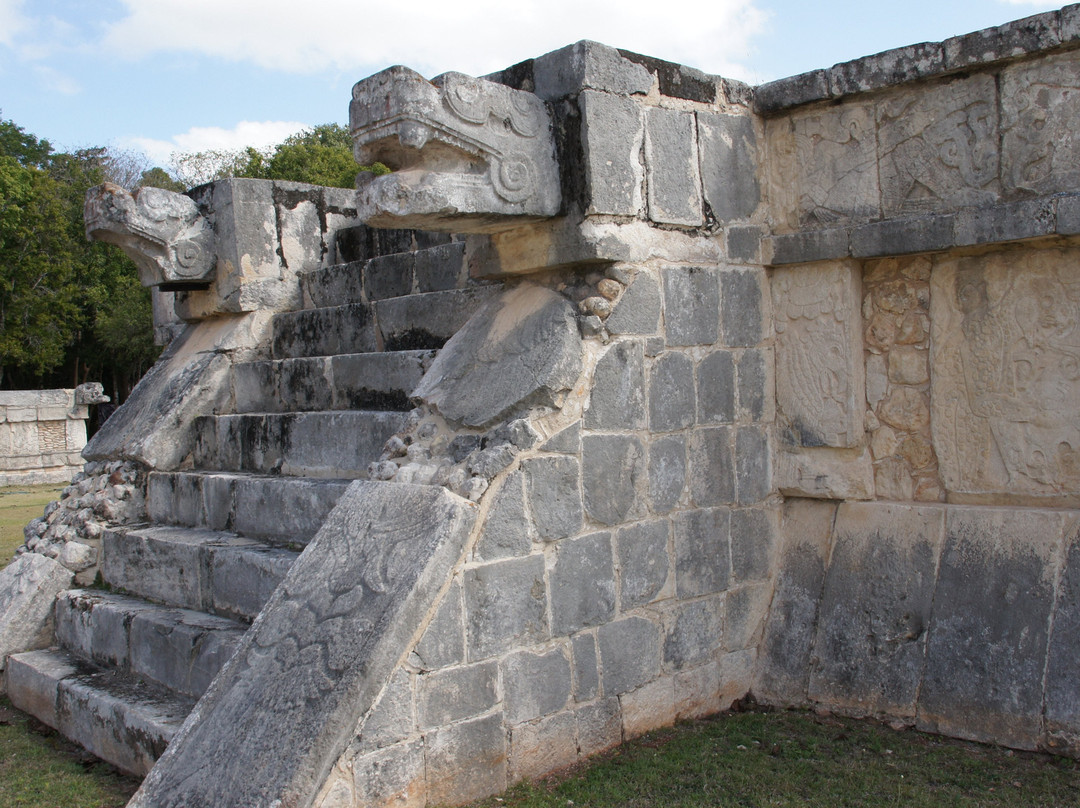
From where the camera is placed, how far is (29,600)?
184 inches

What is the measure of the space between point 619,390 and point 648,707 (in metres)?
1.13

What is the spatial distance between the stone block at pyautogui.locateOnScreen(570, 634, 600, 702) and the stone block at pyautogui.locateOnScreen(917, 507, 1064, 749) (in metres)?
1.14

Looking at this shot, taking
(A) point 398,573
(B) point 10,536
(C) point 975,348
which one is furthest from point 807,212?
(B) point 10,536

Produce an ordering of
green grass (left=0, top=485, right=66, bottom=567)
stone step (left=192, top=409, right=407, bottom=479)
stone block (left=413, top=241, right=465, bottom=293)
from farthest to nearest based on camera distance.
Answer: green grass (left=0, top=485, right=66, bottom=567), stone block (left=413, top=241, right=465, bottom=293), stone step (left=192, top=409, right=407, bottom=479)

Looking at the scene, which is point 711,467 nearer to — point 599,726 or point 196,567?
point 599,726

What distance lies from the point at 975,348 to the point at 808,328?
24.1 inches

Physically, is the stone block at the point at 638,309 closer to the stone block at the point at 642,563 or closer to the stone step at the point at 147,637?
the stone block at the point at 642,563

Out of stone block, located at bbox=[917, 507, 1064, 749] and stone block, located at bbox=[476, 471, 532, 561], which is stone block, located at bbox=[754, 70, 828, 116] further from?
stone block, located at bbox=[476, 471, 532, 561]

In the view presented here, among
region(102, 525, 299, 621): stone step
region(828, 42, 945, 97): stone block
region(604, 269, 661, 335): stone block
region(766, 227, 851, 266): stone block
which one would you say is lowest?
region(102, 525, 299, 621): stone step

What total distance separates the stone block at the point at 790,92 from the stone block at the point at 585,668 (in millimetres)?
2125

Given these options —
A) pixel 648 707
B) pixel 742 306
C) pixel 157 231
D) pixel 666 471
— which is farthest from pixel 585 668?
pixel 157 231

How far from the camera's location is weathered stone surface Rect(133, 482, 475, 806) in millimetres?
2625

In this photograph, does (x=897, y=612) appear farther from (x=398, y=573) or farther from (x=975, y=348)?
(x=398, y=573)

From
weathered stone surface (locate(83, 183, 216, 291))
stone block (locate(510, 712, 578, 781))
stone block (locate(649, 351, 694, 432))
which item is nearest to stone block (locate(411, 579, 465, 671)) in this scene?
stone block (locate(510, 712, 578, 781))
